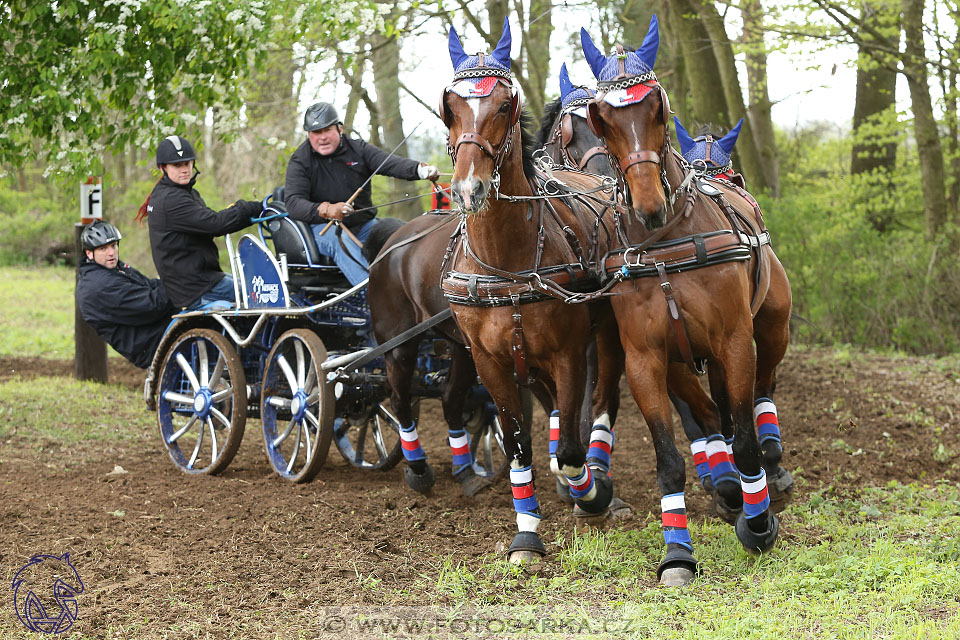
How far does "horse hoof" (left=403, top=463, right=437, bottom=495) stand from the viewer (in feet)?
21.7

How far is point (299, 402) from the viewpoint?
6.91 metres

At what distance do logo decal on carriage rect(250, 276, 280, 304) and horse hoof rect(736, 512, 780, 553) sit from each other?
3707mm

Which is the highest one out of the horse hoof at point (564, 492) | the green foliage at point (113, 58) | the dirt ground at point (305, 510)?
the green foliage at point (113, 58)

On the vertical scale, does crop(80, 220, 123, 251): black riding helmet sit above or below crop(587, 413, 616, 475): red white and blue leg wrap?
above

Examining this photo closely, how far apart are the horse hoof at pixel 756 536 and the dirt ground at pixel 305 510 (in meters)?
0.50

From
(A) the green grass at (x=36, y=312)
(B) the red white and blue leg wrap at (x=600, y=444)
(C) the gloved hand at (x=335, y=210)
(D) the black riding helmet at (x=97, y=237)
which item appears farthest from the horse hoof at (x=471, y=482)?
(A) the green grass at (x=36, y=312)

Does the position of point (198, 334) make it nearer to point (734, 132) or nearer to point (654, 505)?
point (654, 505)

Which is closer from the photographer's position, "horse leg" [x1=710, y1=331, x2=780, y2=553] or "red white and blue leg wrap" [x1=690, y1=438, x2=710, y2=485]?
"horse leg" [x1=710, y1=331, x2=780, y2=553]

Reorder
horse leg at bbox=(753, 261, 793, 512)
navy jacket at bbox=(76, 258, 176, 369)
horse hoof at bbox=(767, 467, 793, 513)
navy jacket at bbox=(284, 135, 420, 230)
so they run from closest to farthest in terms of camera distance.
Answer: horse hoof at bbox=(767, 467, 793, 513)
horse leg at bbox=(753, 261, 793, 512)
navy jacket at bbox=(284, 135, 420, 230)
navy jacket at bbox=(76, 258, 176, 369)

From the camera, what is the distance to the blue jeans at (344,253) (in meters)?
7.07

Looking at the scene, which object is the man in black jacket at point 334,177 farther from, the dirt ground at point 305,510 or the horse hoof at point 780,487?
the horse hoof at point 780,487

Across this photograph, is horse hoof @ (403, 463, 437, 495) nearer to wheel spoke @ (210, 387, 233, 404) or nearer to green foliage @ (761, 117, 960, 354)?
wheel spoke @ (210, 387, 233, 404)

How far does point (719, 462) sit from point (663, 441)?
0.94 metres

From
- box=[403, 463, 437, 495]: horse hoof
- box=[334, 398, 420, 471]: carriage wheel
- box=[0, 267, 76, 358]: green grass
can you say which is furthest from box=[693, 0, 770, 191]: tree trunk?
box=[0, 267, 76, 358]: green grass
